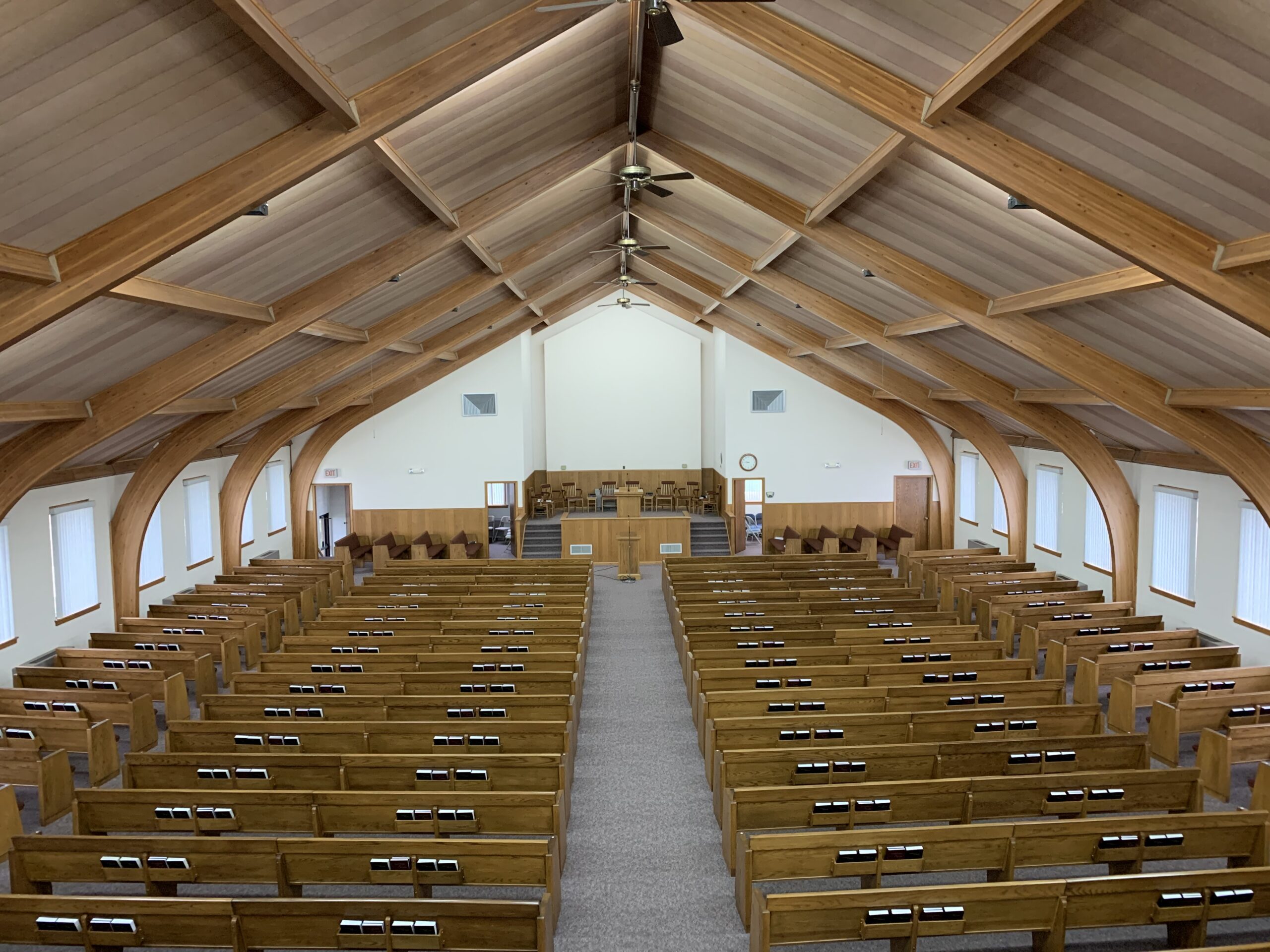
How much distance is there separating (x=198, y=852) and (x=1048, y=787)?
5.93 m

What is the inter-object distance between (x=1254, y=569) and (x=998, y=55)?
8761 millimetres

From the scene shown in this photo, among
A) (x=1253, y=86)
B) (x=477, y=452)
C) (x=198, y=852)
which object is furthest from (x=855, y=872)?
(x=477, y=452)

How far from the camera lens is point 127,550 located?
13.5 meters

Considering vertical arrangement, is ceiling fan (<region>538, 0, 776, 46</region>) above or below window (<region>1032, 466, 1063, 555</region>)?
above

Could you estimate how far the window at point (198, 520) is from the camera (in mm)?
16625

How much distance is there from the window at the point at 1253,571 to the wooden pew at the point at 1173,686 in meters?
1.98

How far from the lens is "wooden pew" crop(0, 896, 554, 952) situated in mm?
5051

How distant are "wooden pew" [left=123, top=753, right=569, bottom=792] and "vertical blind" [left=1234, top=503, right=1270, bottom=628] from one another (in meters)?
5.54

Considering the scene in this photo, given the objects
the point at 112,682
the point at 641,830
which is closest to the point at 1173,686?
the point at 641,830

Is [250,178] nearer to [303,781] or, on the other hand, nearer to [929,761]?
[303,781]

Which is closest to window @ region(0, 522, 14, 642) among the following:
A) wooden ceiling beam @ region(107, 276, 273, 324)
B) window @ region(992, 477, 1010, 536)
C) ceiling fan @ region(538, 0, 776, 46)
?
wooden ceiling beam @ region(107, 276, 273, 324)

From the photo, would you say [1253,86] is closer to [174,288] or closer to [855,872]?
[855,872]

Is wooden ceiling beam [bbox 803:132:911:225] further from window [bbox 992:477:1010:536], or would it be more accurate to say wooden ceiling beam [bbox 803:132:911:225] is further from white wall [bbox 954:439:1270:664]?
window [bbox 992:477:1010:536]

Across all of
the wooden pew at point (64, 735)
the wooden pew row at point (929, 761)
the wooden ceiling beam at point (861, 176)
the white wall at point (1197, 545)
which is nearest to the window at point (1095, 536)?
the white wall at point (1197, 545)
